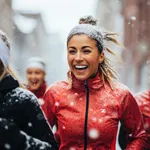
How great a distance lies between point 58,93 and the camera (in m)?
5.89

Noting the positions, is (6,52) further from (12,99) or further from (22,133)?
(22,133)

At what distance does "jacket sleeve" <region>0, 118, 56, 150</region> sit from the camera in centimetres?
433

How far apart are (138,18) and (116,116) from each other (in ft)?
137

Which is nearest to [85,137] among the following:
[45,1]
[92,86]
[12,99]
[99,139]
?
[99,139]

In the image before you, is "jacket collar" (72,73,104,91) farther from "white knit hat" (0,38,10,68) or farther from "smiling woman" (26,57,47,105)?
"smiling woman" (26,57,47,105)

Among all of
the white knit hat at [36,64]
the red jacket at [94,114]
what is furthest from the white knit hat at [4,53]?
the white knit hat at [36,64]

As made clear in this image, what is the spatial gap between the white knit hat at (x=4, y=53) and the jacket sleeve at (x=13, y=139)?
47 cm

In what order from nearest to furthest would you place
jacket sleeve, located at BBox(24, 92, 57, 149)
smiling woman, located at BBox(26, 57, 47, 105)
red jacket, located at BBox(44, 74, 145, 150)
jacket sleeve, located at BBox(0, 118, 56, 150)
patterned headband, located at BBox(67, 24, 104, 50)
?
jacket sleeve, located at BBox(0, 118, 56, 150)
jacket sleeve, located at BBox(24, 92, 57, 149)
red jacket, located at BBox(44, 74, 145, 150)
patterned headband, located at BBox(67, 24, 104, 50)
smiling woman, located at BBox(26, 57, 47, 105)

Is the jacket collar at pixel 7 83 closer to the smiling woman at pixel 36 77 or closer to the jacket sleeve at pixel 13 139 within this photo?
the jacket sleeve at pixel 13 139

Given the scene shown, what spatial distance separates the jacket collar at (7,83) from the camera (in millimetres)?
4555

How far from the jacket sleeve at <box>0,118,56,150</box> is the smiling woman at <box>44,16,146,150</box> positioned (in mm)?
1154

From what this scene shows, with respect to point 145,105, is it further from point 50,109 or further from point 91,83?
point 50,109

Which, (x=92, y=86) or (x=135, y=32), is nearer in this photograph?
(x=92, y=86)

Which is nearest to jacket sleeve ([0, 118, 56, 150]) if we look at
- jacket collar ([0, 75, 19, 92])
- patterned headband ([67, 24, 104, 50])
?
jacket collar ([0, 75, 19, 92])
